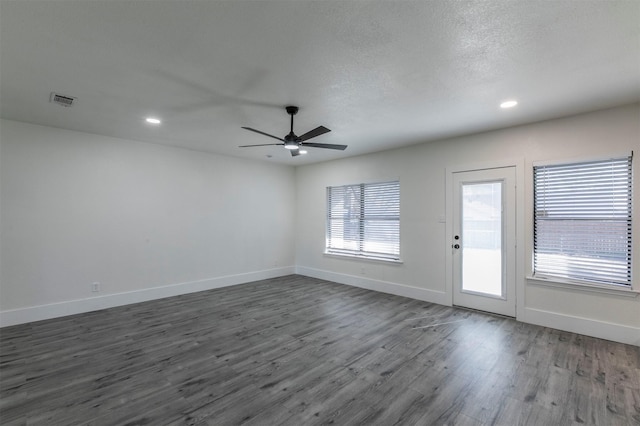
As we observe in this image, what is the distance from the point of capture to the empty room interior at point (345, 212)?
2129mm

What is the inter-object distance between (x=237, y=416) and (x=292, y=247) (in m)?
5.34

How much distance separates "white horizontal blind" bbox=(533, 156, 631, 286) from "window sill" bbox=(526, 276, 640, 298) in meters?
0.07

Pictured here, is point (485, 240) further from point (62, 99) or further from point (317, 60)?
point (62, 99)

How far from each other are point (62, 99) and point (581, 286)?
21.6ft

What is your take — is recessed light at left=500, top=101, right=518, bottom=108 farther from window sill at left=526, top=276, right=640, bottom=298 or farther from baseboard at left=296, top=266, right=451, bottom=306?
baseboard at left=296, top=266, right=451, bottom=306

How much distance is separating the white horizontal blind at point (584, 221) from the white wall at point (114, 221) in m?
5.29

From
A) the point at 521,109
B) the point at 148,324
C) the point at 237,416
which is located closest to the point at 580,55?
the point at 521,109

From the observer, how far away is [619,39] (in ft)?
7.04

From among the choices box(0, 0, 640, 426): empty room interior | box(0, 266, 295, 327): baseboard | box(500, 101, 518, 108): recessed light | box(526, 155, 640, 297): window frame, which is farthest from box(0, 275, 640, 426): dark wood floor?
box(500, 101, 518, 108): recessed light

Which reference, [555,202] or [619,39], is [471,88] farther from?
[555,202]

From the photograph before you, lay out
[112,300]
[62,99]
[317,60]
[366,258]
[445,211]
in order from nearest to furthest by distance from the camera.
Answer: [317,60] < [62,99] < [112,300] < [445,211] < [366,258]

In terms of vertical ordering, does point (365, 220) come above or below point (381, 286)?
above

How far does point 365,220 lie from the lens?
6.18 metres

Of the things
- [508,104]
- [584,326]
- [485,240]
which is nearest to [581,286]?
[584,326]
